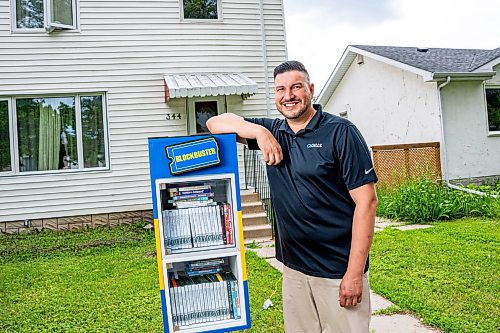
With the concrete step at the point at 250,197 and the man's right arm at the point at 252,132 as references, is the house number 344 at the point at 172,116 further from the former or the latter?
the man's right arm at the point at 252,132

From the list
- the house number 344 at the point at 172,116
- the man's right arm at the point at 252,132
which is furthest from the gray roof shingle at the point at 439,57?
the man's right arm at the point at 252,132

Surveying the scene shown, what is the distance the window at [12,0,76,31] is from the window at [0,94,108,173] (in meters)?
1.36

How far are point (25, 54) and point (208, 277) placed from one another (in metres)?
7.65

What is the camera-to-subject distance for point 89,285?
16.9 ft

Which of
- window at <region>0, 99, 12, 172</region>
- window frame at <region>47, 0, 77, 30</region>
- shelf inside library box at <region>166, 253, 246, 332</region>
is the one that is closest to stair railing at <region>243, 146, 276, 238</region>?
window frame at <region>47, 0, 77, 30</region>

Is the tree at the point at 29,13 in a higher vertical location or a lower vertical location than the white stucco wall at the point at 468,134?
higher

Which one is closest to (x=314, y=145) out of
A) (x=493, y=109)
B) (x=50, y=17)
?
(x=50, y=17)

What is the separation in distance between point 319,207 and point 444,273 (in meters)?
3.33

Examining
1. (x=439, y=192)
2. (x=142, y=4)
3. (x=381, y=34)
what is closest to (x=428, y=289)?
(x=439, y=192)

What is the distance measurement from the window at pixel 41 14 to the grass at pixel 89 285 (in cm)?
397

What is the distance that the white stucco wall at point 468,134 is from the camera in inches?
436

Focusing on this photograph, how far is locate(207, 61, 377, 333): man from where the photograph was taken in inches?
81.7

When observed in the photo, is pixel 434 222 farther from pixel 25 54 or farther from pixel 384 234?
pixel 25 54

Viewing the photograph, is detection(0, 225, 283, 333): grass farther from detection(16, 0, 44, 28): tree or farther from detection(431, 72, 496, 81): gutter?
detection(431, 72, 496, 81): gutter
